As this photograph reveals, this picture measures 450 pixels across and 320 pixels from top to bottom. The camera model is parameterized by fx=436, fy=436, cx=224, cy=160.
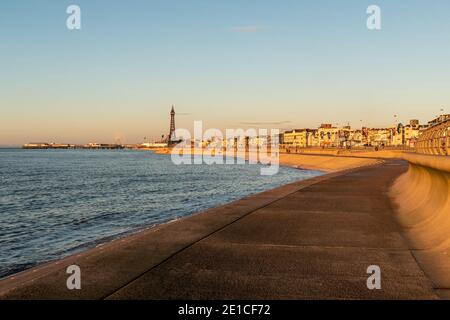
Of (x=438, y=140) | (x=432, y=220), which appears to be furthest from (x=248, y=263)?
(x=438, y=140)

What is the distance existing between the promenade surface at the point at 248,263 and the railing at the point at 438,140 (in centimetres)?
229

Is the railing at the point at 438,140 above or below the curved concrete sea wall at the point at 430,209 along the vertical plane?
above

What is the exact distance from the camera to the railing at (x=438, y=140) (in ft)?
36.4

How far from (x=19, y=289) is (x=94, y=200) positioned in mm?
27649

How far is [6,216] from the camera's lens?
82.9ft

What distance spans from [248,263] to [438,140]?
7.79m

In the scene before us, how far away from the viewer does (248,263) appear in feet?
24.7

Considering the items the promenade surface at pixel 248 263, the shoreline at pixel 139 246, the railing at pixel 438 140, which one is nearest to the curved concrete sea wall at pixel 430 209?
the promenade surface at pixel 248 263

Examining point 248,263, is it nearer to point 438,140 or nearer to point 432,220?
point 432,220

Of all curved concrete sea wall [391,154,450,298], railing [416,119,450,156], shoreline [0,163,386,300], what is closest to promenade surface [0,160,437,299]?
shoreline [0,163,386,300]

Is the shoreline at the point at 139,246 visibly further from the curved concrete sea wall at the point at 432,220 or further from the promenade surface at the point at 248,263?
the curved concrete sea wall at the point at 432,220

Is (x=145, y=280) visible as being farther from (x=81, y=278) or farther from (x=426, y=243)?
(x=426, y=243)
